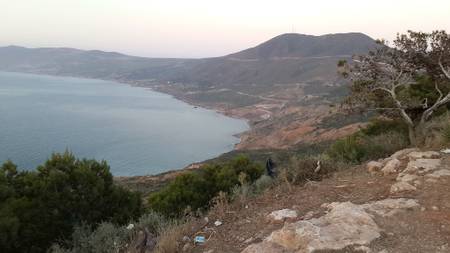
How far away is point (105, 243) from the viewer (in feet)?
19.0

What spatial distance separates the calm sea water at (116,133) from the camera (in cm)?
5475

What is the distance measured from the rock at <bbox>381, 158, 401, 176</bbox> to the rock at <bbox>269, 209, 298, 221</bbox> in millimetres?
1917

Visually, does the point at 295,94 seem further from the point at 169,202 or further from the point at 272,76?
the point at 169,202

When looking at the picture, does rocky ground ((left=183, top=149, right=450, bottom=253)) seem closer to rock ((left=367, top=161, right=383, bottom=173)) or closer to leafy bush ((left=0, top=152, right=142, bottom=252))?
rock ((left=367, top=161, right=383, bottom=173))

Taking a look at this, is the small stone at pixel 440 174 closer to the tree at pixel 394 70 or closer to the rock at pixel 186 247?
the rock at pixel 186 247

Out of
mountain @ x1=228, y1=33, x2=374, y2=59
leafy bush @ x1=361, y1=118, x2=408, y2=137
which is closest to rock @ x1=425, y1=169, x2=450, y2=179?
leafy bush @ x1=361, y1=118, x2=408, y2=137

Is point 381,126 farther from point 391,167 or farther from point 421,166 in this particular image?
point 421,166

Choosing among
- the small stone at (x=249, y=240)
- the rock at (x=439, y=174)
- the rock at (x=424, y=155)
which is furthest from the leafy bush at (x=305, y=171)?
the small stone at (x=249, y=240)

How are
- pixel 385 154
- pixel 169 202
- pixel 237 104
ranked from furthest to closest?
pixel 237 104 → pixel 169 202 → pixel 385 154

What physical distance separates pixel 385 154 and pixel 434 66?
11.5 ft

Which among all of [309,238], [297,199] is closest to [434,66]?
[297,199]

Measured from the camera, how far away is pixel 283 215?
16.6ft

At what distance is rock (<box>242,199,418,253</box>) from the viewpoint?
4008 mm

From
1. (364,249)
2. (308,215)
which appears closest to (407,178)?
(308,215)
